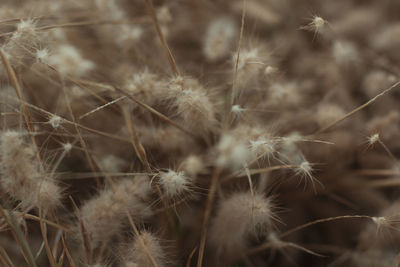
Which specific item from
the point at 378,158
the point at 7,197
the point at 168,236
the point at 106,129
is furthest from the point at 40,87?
the point at 378,158

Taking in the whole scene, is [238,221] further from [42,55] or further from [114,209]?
[42,55]

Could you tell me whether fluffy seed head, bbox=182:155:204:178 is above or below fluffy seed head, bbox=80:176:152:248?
above

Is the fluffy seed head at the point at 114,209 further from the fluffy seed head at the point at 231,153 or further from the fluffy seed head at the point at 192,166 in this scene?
the fluffy seed head at the point at 231,153

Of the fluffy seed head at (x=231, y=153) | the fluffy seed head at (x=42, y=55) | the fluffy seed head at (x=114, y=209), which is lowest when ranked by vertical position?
the fluffy seed head at (x=114, y=209)

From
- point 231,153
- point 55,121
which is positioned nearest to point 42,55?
point 55,121

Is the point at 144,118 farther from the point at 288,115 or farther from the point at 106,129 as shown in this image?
the point at 288,115

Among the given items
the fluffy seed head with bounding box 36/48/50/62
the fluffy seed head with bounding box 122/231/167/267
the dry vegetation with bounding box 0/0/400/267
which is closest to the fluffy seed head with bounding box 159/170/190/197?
the dry vegetation with bounding box 0/0/400/267

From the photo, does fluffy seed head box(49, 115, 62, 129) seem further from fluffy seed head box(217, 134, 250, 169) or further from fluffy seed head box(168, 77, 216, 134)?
fluffy seed head box(217, 134, 250, 169)

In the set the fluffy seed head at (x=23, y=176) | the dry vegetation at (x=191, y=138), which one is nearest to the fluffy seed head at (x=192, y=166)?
the dry vegetation at (x=191, y=138)
